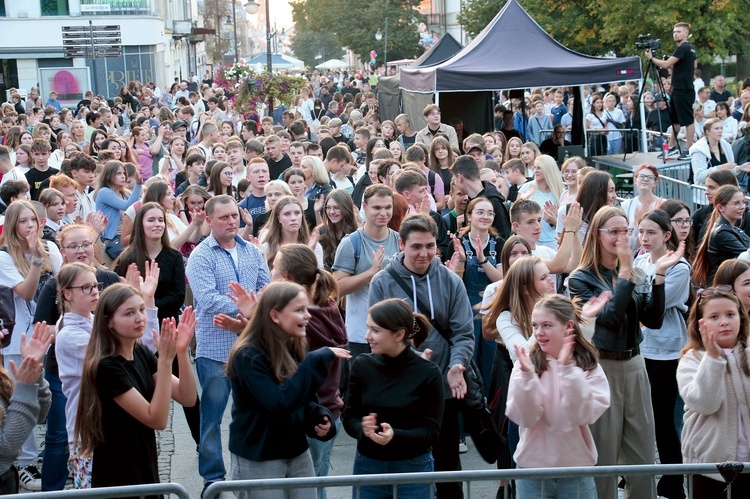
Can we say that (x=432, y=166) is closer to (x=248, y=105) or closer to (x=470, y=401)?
(x=470, y=401)

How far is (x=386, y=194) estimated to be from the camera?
6.83 m

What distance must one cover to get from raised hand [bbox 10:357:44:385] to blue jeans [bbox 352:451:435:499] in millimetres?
1567

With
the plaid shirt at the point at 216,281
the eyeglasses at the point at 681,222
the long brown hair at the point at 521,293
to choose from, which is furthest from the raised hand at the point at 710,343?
the plaid shirt at the point at 216,281

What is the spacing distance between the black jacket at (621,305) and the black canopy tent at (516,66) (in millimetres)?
12183

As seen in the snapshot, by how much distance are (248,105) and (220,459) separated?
52.9 ft

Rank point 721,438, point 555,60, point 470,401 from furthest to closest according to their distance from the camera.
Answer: point 555,60
point 470,401
point 721,438

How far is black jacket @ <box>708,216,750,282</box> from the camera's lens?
24.3ft

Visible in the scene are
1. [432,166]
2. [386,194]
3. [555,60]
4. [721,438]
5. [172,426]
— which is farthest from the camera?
[555,60]

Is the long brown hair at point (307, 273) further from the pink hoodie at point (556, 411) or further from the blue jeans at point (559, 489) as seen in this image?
the blue jeans at point (559, 489)

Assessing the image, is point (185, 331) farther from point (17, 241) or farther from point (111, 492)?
point (17, 241)

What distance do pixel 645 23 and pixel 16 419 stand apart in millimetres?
32642

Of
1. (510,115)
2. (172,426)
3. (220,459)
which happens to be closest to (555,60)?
(510,115)

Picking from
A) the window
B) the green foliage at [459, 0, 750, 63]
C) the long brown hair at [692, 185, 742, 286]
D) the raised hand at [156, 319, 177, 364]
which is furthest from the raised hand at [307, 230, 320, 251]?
the window

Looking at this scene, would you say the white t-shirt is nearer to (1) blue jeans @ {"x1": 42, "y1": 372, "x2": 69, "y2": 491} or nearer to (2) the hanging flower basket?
(1) blue jeans @ {"x1": 42, "y1": 372, "x2": 69, "y2": 491}
